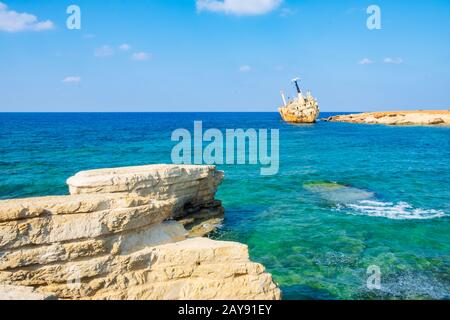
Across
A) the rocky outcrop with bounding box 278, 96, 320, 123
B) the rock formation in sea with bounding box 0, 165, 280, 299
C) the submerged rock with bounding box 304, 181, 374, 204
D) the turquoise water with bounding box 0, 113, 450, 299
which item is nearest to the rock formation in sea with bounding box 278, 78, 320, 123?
the rocky outcrop with bounding box 278, 96, 320, 123

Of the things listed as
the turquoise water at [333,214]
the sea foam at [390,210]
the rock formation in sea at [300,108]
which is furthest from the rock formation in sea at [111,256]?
the rock formation in sea at [300,108]

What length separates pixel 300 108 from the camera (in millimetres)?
97125

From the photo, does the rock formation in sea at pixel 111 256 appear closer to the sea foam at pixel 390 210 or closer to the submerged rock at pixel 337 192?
the sea foam at pixel 390 210

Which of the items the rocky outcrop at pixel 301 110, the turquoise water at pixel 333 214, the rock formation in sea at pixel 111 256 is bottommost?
the turquoise water at pixel 333 214

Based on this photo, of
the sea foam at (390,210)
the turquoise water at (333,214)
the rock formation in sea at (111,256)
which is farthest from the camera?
the sea foam at (390,210)

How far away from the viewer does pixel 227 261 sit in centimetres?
917

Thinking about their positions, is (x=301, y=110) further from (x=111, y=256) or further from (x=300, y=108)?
(x=111, y=256)

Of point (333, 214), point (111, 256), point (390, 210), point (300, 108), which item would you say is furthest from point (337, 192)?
point (300, 108)

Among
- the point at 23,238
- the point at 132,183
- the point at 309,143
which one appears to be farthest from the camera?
the point at 309,143

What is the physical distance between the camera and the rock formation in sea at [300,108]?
306ft

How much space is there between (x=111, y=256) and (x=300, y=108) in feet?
302

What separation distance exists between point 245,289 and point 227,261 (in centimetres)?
77
